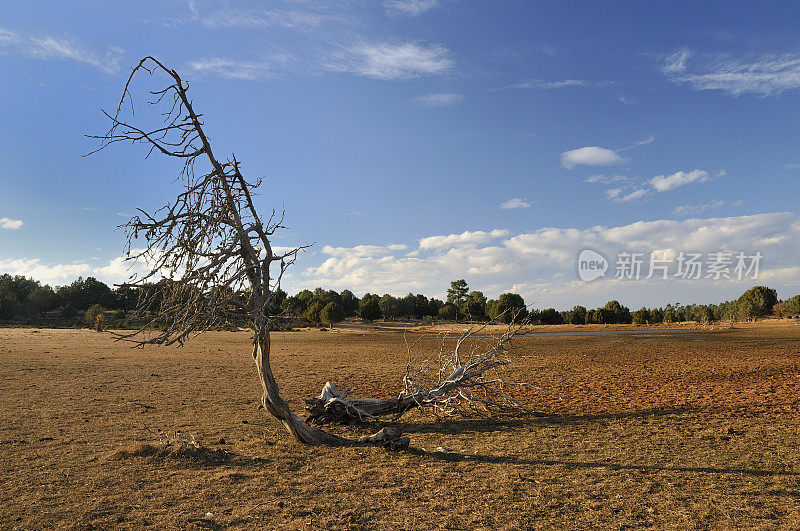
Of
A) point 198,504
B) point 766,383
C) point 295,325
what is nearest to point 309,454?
point 198,504

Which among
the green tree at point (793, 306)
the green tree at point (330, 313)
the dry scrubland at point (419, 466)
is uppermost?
the green tree at point (793, 306)

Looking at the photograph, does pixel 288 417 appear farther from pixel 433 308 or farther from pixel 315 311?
pixel 433 308

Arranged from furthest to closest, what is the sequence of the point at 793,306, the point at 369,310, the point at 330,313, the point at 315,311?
the point at 369,310 < the point at 793,306 < the point at 315,311 < the point at 330,313

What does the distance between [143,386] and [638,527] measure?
47.6 feet

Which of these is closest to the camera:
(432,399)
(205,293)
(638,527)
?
(638,527)

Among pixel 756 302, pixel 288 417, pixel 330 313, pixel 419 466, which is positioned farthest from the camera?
pixel 756 302

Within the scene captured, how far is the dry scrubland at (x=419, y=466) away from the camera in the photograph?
555 cm

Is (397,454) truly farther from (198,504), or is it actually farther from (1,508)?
(1,508)

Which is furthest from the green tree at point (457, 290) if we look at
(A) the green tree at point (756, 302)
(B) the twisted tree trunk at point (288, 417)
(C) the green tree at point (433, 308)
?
(B) the twisted tree trunk at point (288, 417)

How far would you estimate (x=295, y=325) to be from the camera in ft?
257

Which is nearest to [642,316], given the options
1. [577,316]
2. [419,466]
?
[577,316]

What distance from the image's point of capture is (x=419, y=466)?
7.33m

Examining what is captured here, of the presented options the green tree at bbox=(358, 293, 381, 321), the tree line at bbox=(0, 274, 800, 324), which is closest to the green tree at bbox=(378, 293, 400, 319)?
the tree line at bbox=(0, 274, 800, 324)

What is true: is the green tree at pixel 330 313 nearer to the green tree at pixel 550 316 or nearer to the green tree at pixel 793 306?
the green tree at pixel 550 316
